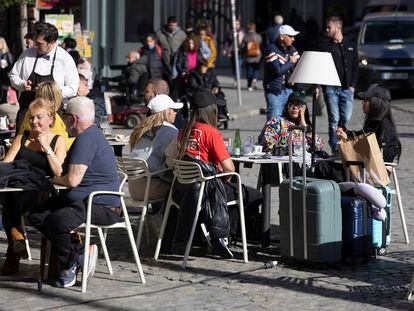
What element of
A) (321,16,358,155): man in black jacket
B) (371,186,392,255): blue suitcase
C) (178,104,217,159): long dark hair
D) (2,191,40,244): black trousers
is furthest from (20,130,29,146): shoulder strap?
(321,16,358,155): man in black jacket

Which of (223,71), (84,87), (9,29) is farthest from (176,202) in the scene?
(223,71)

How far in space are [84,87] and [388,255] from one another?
4.36m

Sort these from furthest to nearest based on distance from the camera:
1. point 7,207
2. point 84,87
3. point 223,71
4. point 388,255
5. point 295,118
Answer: point 223,71
point 84,87
point 295,118
point 388,255
point 7,207

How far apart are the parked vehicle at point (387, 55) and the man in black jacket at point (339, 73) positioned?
957 centimetres

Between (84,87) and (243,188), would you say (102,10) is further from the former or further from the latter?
(243,188)

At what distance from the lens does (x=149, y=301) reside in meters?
8.62

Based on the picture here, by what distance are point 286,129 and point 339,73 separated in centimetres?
548

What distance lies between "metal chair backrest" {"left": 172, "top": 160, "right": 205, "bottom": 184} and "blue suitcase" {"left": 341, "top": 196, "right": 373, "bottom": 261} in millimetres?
1186

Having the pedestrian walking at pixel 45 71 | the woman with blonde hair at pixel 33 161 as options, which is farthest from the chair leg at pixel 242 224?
the pedestrian walking at pixel 45 71

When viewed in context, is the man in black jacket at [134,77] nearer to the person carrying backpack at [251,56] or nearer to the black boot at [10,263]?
the person carrying backpack at [251,56]

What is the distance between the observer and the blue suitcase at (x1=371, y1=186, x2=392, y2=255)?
9.94 metres

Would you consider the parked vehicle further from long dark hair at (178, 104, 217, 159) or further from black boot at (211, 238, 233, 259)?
black boot at (211, 238, 233, 259)

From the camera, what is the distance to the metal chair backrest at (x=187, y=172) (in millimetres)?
9766

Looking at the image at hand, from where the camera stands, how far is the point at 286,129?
11352mm
